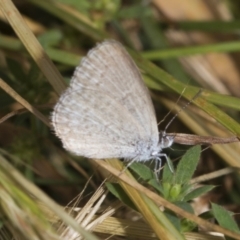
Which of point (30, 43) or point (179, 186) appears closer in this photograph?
point (179, 186)

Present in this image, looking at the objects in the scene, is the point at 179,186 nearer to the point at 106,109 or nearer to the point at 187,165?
the point at 187,165

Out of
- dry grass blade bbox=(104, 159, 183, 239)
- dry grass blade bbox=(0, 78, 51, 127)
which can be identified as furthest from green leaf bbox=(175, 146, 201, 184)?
dry grass blade bbox=(0, 78, 51, 127)

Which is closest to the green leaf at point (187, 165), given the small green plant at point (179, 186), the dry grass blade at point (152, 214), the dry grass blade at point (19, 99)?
the small green plant at point (179, 186)

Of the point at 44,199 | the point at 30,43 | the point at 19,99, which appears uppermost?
the point at 30,43

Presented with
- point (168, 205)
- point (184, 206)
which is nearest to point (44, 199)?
point (168, 205)

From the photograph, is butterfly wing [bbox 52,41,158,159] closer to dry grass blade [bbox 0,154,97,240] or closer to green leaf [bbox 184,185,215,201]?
green leaf [bbox 184,185,215,201]

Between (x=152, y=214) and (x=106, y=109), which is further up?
(x=106, y=109)

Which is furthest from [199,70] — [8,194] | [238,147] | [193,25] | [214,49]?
[8,194]

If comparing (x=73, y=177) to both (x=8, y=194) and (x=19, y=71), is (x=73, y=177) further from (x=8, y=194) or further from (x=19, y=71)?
(x=8, y=194)
